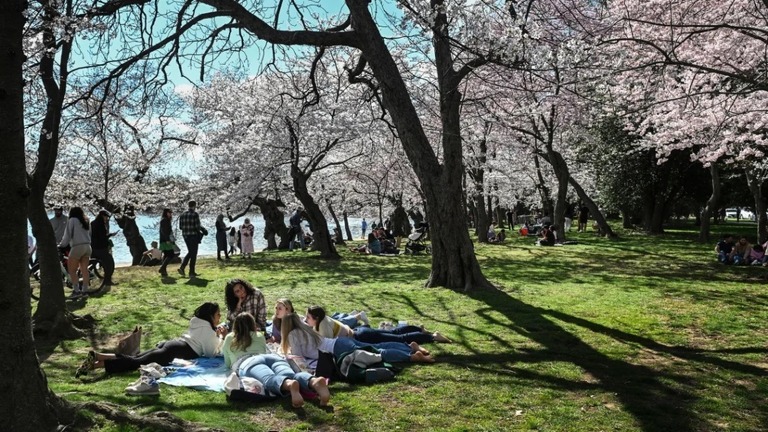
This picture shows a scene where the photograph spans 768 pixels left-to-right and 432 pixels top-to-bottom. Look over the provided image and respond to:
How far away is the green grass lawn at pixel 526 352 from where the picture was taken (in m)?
4.79

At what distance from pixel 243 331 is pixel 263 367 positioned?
2.30 ft

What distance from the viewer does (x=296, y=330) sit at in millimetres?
6508

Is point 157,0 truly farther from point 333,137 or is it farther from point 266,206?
point 266,206

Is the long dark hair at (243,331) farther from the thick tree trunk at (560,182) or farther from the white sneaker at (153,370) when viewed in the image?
the thick tree trunk at (560,182)

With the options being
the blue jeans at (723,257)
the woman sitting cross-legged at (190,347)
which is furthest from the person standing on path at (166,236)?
Result: the blue jeans at (723,257)

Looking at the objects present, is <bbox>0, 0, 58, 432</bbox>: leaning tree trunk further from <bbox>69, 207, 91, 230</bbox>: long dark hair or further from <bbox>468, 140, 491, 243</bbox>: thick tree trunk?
<bbox>468, 140, 491, 243</bbox>: thick tree trunk

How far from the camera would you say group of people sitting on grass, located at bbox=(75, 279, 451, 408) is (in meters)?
5.38

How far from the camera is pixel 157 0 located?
9180 mm

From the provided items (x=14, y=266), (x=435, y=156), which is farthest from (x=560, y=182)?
(x=14, y=266)

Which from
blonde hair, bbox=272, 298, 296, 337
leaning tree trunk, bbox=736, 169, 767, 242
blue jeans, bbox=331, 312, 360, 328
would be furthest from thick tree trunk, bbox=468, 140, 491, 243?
blonde hair, bbox=272, 298, 296, 337

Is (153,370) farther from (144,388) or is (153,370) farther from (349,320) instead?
(349,320)

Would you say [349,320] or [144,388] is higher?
[349,320]

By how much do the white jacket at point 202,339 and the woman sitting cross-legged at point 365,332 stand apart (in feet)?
3.48

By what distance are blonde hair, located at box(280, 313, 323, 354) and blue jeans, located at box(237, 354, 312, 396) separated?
687mm
